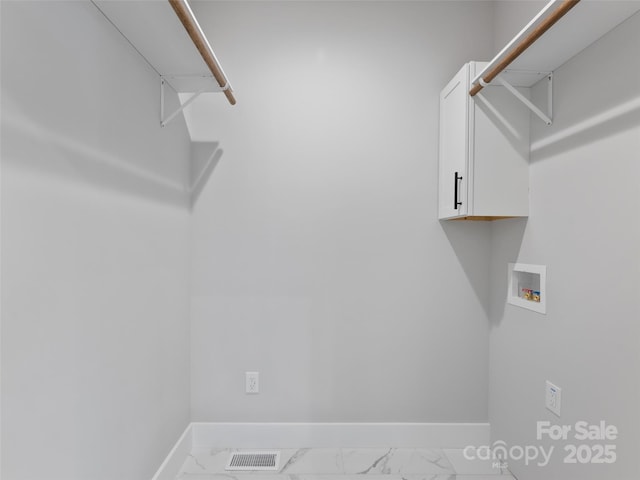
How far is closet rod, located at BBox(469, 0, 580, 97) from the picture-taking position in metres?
1.04

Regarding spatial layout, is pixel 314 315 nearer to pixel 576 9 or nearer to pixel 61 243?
pixel 61 243

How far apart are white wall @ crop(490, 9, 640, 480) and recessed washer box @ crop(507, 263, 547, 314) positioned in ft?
0.11

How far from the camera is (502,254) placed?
188 cm

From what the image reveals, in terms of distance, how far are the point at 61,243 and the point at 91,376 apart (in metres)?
0.42

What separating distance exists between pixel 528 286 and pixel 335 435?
1219 mm

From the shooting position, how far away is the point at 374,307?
6.58 feet

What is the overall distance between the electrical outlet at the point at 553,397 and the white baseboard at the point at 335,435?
23.6 inches

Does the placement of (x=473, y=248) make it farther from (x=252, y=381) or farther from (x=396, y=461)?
(x=252, y=381)

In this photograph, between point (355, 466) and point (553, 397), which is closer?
point (553, 397)

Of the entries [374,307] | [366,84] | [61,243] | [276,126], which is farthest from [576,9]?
[61,243]

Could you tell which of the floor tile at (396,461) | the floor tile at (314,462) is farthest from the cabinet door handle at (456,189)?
the floor tile at (314,462)

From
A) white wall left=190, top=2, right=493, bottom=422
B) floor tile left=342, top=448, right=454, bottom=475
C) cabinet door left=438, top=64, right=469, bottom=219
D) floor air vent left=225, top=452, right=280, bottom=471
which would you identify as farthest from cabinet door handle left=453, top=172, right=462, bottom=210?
floor air vent left=225, top=452, right=280, bottom=471

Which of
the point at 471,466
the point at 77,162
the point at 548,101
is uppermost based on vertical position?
the point at 548,101

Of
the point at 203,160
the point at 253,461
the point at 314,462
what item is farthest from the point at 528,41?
the point at 253,461
